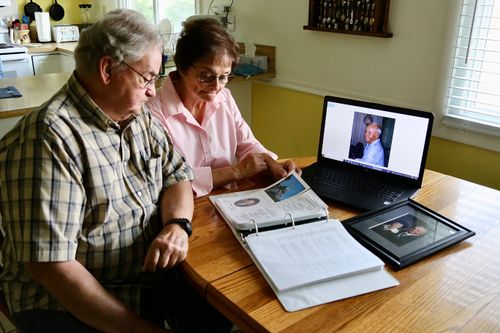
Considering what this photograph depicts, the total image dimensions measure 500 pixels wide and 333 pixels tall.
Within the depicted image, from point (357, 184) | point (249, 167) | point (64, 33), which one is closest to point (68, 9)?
point (64, 33)

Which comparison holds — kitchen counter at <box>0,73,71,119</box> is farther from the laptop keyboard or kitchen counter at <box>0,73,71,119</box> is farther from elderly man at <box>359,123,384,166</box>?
elderly man at <box>359,123,384,166</box>

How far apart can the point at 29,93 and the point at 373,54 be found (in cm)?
204

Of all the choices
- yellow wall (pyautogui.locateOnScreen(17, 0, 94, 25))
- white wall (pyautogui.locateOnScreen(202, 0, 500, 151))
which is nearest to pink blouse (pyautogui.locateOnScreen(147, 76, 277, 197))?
white wall (pyautogui.locateOnScreen(202, 0, 500, 151))

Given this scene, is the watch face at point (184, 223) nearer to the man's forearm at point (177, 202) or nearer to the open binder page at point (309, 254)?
the man's forearm at point (177, 202)

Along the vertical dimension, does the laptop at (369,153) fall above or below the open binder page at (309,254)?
above

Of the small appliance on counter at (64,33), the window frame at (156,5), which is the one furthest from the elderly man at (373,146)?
the small appliance on counter at (64,33)

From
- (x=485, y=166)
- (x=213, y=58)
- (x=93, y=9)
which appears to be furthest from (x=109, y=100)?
(x=93, y=9)

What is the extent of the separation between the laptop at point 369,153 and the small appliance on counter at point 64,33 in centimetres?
387

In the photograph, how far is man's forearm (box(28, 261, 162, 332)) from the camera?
1010mm

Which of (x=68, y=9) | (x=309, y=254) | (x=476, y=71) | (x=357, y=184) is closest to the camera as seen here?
(x=309, y=254)

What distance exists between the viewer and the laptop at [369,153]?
4.71 feet

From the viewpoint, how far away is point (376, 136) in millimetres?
1531

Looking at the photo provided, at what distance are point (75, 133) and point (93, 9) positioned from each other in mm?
4423

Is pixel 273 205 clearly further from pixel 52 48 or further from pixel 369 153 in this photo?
pixel 52 48
